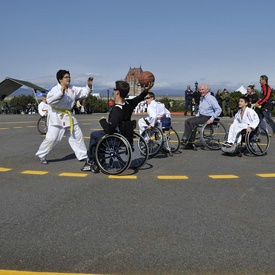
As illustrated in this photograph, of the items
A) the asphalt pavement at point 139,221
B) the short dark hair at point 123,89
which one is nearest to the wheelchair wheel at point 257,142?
the asphalt pavement at point 139,221

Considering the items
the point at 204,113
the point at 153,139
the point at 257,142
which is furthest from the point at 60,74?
the point at 257,142

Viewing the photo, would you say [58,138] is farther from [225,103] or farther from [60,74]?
[225,103]

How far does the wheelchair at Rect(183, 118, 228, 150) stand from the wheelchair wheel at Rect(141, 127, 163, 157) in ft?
4.24

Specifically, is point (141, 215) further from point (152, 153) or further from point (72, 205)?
point (152, 153)

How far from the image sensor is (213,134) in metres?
9.60

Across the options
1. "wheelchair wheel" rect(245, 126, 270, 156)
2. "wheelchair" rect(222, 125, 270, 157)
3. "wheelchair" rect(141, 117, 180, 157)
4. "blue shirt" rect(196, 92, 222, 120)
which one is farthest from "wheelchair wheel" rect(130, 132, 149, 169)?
"blue shirt" rect(196, 92, 222, 120)

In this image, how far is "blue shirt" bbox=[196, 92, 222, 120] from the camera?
938 centimetres

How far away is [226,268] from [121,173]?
3647 mm

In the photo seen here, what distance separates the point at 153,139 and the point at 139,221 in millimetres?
4746

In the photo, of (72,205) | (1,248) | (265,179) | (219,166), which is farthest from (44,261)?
(219,166)

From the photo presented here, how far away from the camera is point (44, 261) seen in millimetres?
2963

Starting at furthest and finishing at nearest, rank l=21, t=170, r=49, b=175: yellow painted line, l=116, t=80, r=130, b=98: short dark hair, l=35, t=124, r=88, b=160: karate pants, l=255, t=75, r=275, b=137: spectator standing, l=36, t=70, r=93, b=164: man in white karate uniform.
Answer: l=255, t=75, r=275, b=137: spectator standing → l=35, t=124, r=88, b=160: karate pants → l=36, t=70, r=93, b=164: man in white karate uniform → l=21, t=170, r=49, b=175: yellow painted line → l=116, t=80, r=130, b=98: short dark hair

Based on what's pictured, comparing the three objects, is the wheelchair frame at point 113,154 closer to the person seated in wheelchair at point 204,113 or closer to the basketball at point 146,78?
the basketball at point 146,78

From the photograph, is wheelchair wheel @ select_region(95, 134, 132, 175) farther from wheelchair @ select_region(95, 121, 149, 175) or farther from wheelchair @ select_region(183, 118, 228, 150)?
wheelchair @ select_region(183, 118, 228, 150)
